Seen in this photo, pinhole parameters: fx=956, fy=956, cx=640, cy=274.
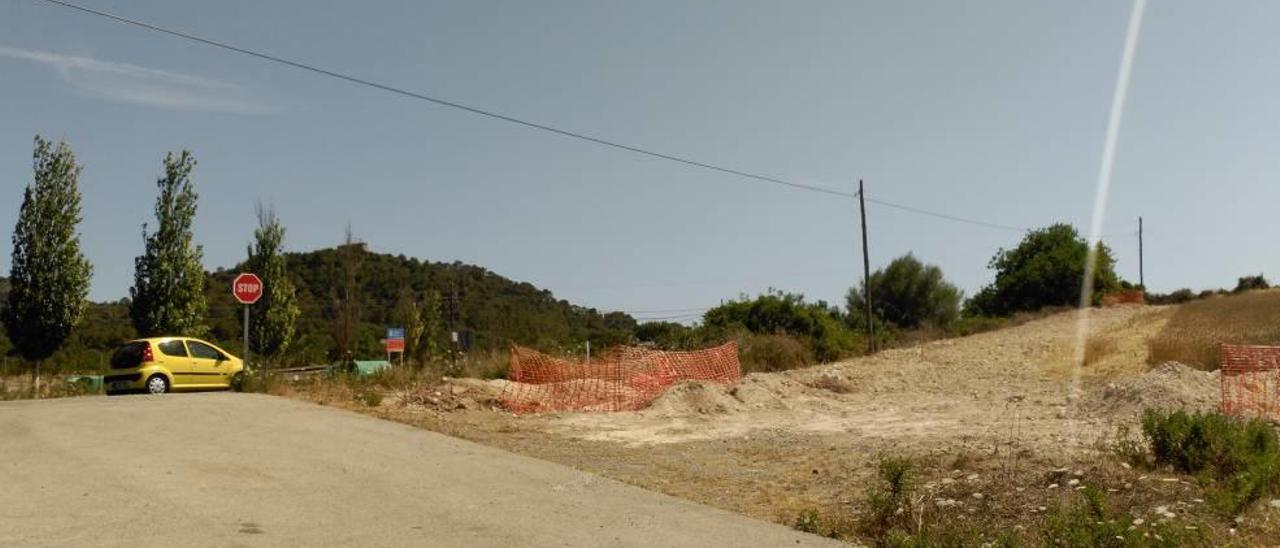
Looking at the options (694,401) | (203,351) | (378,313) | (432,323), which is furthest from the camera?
(378,313)

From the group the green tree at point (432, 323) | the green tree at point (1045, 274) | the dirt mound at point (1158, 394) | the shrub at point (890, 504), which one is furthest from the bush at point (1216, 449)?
the green tree at point (1045, 274)

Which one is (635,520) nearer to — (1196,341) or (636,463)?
(636,463)

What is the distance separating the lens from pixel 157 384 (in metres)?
22.2

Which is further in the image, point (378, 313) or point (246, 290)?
point (378, 313)

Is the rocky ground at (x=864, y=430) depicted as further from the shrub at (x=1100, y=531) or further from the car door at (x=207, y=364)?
the car door at (x=207, y=364)

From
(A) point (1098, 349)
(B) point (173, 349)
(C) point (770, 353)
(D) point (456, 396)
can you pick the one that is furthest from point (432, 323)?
(A) point (1098, 349)

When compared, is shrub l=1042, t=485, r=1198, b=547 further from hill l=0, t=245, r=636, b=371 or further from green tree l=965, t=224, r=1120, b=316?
green tree l=965, t=224, r=1120, b=316

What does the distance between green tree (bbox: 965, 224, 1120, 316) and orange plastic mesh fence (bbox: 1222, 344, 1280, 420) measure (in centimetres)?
4459

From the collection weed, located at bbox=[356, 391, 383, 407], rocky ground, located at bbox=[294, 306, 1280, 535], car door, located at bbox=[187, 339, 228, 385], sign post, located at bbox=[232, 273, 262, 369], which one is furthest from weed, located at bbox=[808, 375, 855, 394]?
car door, located at bbox=[187, 339, 228, 385]

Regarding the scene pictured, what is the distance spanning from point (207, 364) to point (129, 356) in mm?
1692

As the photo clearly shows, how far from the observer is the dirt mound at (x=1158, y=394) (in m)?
19.6

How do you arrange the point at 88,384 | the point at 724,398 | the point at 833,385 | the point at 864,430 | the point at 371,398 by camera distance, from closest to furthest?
the point at 864,430
the point at 371,398
the point at 724,398
the point at 88,384
the point at 833,385

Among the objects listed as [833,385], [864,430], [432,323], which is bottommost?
[864,430]

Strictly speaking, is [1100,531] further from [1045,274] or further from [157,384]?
[1045,274]
